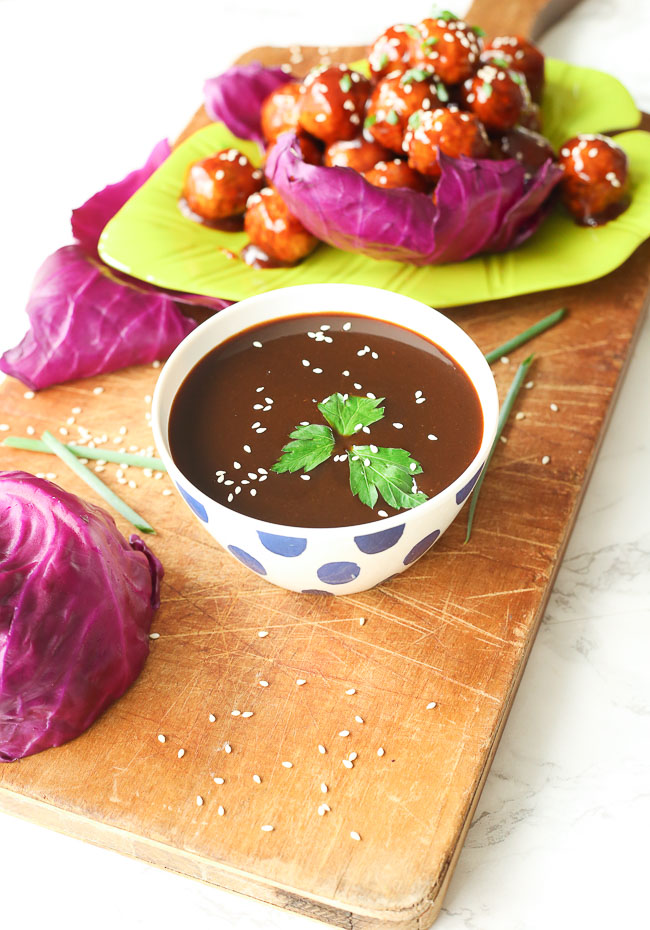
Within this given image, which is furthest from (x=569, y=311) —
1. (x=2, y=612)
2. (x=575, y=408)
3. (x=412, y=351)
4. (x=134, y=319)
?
(x=2, y=612)

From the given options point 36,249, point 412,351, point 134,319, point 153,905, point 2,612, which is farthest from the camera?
point 36,249

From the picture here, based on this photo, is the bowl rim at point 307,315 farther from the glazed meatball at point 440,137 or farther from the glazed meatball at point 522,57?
the glazed meatball at point 522,57

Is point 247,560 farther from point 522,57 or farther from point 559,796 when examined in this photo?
point 522,57

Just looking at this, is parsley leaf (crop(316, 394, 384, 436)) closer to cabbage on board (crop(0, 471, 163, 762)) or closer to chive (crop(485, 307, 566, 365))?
cabbage on board (crop(0, 471, 163, 762))

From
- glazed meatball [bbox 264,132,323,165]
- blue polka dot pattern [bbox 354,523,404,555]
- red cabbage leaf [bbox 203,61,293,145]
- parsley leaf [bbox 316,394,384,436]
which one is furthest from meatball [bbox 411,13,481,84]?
blue polka dot pattern [bbox 354,523,404,555]

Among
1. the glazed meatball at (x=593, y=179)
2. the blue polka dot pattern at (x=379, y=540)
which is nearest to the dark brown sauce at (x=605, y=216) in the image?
the glazed meatball at (x=593, y=179)

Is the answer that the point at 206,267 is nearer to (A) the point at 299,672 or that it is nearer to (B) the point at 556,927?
(A) the point at 299,672

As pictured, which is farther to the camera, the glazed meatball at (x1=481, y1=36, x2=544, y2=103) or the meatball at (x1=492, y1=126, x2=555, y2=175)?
the glazed meatball at (x1=481, y1=36, x2=544, y2=103)
